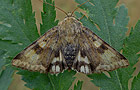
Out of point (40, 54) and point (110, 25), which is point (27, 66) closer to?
point (40, 54)

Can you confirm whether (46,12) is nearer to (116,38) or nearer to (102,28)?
(102,28)

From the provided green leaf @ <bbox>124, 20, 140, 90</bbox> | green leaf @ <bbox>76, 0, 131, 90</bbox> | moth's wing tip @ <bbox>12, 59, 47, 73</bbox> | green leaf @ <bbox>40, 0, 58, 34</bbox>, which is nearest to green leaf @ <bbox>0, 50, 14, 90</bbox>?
moth's wing tip @ <bbox>12, 59, 47, 73</bbox>

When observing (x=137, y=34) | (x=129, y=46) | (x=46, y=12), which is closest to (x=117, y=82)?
(x=129, y=46)

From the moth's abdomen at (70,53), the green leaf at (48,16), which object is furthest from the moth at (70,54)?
the green leaf at (48,16)

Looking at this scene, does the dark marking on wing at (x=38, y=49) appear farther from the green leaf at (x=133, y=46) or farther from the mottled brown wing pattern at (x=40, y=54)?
the green leaf at (x=133, y=46)

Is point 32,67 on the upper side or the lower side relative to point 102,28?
lower

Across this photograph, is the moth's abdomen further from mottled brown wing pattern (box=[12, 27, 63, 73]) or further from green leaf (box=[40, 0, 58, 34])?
green leaf (box=[40, 0, 58, 34])

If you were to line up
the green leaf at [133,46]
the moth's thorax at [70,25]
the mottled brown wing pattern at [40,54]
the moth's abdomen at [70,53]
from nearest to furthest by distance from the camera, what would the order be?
the green leaf at [133,46]
the mottled brown wing pattern at [40,54]
the moth's abdomen at [70,53]
the moth's thorax at [70,25]
